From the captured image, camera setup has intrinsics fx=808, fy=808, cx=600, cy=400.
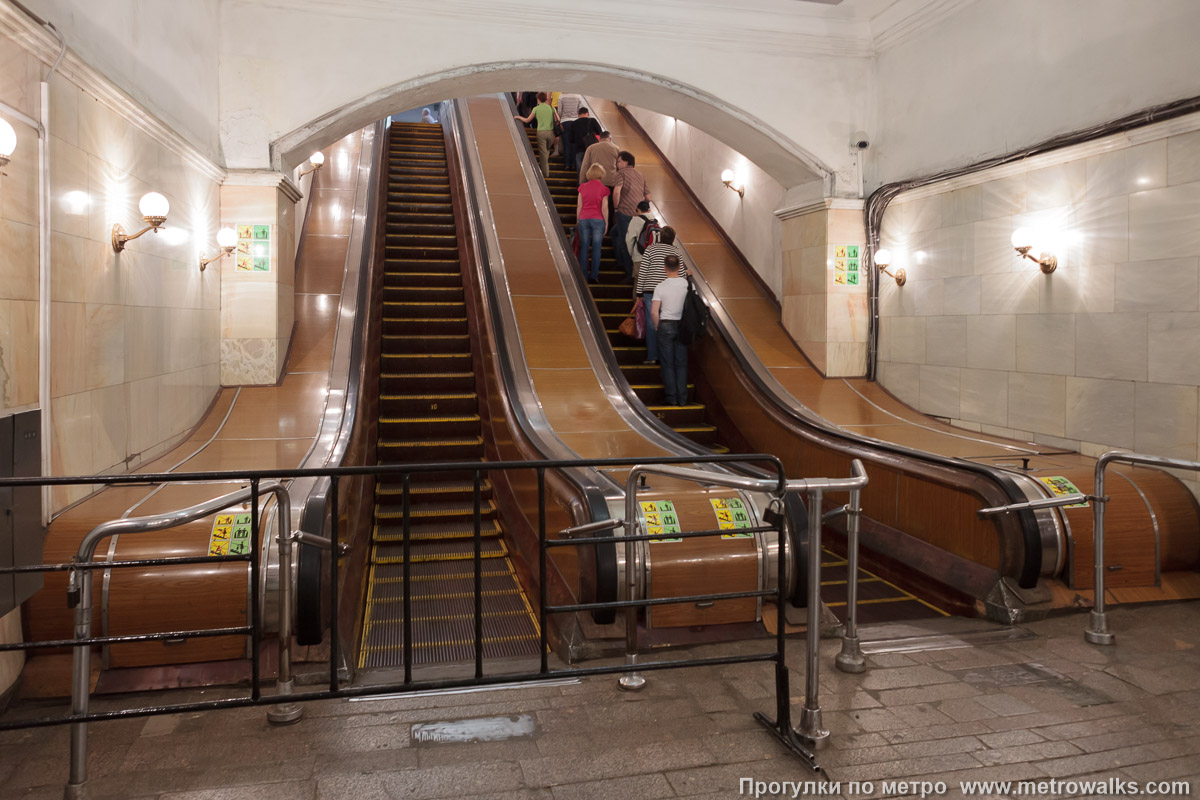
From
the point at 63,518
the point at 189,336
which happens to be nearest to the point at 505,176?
the point at 189,336

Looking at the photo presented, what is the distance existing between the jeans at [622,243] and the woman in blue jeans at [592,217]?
0.88ft

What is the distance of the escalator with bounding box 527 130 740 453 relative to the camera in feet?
25.4

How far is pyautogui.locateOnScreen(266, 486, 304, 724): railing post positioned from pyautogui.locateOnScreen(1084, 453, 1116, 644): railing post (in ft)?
11.4

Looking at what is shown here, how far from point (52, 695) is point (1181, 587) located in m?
5.55

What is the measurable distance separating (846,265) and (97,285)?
610 cm

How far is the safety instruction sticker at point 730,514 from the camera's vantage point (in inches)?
166

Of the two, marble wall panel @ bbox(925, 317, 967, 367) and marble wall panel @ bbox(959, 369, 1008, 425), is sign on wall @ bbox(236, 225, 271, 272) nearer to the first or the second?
marble wall panel @ bbox(925, 317, 967, 367)

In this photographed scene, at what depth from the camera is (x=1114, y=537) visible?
441 centimetres

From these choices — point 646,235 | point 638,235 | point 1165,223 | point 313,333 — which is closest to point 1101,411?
point 1165,223

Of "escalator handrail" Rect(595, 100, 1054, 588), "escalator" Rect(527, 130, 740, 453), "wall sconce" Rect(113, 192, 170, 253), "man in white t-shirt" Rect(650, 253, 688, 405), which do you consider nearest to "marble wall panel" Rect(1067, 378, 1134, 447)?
"escalator handrail" Rect(595, 100, 1054, 588)

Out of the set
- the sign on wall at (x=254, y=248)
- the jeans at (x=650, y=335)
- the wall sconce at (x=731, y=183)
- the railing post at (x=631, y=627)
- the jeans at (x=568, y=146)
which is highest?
the jeans at (x=568, y=146)

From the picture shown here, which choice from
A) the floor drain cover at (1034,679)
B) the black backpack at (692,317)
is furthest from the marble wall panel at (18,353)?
the black backpack at (692,317)

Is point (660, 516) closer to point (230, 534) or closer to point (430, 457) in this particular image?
point (230, 534)

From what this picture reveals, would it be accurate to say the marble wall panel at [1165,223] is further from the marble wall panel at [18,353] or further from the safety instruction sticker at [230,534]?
the marble wall panel at [18,353]
